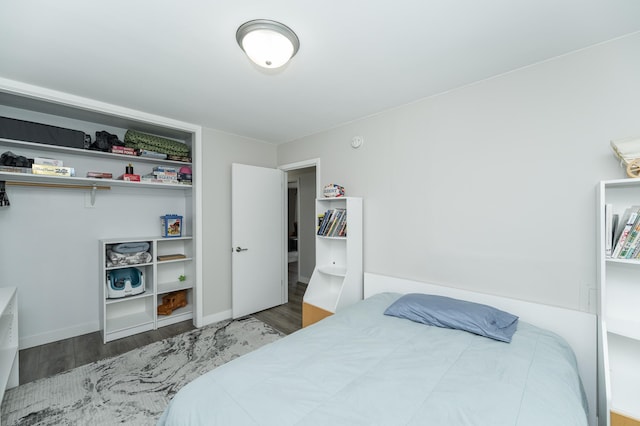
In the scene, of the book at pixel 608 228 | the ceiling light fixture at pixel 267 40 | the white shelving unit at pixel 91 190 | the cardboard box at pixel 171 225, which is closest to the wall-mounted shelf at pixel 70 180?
the white shelving unit at pixel 91 190

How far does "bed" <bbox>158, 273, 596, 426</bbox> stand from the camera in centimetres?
98

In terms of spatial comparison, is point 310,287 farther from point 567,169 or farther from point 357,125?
point 567,169

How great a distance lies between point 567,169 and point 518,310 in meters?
0.98

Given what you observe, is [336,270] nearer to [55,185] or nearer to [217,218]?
[217,218]

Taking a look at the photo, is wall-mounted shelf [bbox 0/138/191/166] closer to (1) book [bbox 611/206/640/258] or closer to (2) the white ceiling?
(2) the white ceiling

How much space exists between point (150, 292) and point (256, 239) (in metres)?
1.33

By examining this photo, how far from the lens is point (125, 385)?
207 centimetres

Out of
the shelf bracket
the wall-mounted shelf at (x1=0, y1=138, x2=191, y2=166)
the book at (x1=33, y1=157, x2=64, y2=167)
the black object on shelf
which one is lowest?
the shelf bracket

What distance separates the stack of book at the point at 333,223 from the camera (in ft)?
8.93

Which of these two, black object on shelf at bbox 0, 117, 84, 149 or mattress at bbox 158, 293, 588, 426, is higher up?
black object on shelf at bbox 0, 117, 84, 149

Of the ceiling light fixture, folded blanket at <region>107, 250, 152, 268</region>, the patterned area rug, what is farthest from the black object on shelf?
the ceiling light fixture

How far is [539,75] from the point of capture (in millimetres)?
1788

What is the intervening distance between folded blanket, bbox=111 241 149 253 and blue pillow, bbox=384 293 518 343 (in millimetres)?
2713

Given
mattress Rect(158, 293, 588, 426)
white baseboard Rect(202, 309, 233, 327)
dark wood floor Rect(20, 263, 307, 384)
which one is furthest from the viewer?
white baseboard Rect(202, 309, 233, 327)
